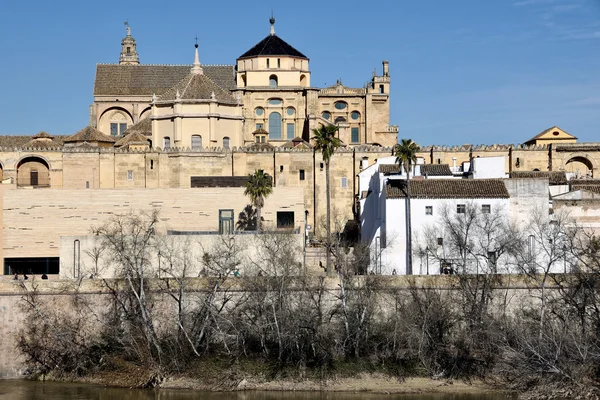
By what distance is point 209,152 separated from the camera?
71500 mm

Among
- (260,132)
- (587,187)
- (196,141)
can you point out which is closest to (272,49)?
(260,132)

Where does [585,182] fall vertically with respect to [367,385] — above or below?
above

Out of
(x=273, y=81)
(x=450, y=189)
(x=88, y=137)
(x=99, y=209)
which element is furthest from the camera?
(x=273, y=81)

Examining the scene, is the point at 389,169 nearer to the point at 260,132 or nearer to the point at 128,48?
the point at 260,132

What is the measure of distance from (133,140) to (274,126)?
1353 cm

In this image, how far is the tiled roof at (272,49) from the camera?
281 ft

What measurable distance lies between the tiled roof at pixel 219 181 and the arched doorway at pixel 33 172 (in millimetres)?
11515

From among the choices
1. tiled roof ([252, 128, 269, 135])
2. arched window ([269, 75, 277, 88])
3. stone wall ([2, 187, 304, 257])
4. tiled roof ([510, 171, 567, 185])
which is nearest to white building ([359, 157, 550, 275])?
stone wall ([2, 187, 304, 257])

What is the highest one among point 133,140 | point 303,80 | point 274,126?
point 303,80

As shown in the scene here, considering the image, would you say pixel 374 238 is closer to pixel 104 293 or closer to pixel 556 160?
pixel 104 293

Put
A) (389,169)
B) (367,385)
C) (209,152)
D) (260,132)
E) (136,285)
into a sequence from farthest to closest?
(260,132), (209,152), (389,169), (136,285), (367,385)

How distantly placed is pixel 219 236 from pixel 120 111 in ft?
117

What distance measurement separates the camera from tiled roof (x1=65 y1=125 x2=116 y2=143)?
2997 inches

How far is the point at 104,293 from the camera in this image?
162 feet
